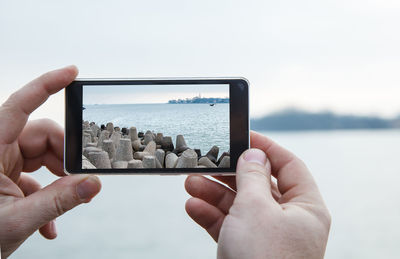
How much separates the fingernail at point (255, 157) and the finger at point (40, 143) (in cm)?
57

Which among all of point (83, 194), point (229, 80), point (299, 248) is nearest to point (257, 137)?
point (229, 80)

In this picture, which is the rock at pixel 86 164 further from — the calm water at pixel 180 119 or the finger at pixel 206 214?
the finger at pixel 206 214

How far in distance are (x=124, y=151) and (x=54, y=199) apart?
200 mm

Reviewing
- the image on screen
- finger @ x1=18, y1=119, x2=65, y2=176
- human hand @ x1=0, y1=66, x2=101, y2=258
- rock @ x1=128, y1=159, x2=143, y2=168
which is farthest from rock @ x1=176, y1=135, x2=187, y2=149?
finger @ x1=18, y1=119, x2=65, y2=176

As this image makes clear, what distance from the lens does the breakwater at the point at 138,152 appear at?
0.87 metres

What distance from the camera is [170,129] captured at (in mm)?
892

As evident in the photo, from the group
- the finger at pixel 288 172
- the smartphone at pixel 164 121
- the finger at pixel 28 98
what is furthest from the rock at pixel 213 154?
the finger at pixel 28 98

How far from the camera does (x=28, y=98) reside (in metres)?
0.83

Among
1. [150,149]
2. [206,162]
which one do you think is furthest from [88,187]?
[206,162]

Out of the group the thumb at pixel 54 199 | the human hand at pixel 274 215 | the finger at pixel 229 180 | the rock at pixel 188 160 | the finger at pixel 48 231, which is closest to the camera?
the human hand at pixel 274 215

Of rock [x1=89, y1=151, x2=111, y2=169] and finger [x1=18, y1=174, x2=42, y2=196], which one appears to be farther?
finger [x1=18, y1=174, x2=42, y2=196]

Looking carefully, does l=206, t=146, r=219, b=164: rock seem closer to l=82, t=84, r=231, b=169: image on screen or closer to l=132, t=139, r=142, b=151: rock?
l=82, t=84, r=231, b=169: image on screen

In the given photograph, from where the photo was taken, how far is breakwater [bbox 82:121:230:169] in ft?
2.86

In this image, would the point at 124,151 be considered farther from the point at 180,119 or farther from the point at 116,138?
the point at 180,119
